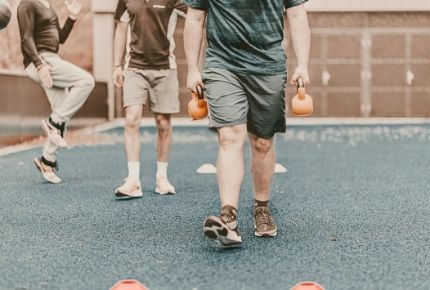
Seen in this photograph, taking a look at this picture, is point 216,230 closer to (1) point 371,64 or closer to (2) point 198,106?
(2) point 198,106

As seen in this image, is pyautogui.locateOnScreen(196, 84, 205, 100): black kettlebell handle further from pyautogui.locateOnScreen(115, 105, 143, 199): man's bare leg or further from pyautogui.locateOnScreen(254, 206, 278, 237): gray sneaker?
pyautogui.locateOnScreen(115, 105, 143, 199): man's bare leg

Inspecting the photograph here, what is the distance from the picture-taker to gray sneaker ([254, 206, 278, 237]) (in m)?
5.56

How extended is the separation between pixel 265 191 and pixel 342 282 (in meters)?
1.63

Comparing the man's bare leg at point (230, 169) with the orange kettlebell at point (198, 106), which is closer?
the man's bare leg at point (230, 169)

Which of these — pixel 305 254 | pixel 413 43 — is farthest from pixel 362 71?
pixel 305 254

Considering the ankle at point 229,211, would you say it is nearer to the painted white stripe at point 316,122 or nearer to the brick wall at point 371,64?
the painted white stripe at point 316,122

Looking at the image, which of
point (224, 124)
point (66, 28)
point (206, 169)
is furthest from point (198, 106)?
point (206, 169)

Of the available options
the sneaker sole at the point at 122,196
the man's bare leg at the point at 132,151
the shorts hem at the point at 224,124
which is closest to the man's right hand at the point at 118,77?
the man's bare leg at the point at 132,151

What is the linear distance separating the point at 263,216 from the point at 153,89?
2.50 metres

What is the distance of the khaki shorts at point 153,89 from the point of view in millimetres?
7684

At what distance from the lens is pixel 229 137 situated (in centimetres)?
533

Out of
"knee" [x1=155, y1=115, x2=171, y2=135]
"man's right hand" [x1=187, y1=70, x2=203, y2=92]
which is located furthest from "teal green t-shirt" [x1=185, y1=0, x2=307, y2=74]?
"knee" [x1=155, y1=115, x2=171, y2=135]

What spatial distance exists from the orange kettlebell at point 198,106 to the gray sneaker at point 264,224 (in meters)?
0.73

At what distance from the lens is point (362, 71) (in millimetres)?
27688
